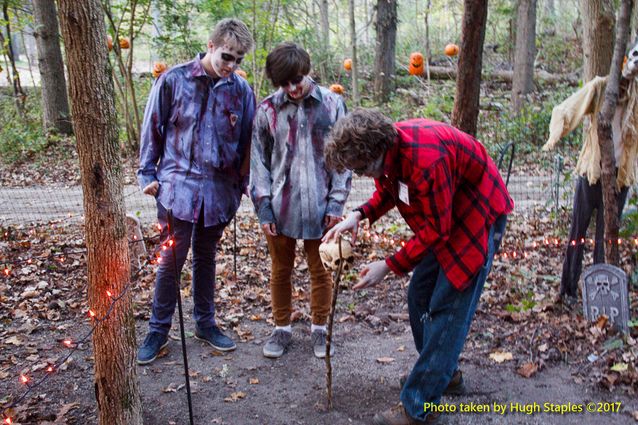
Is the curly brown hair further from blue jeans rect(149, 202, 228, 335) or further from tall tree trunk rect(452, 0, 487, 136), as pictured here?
tall tree trunk rect(452, 0, 487, 136)

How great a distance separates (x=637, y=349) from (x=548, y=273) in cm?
158

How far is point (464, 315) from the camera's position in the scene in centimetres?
292

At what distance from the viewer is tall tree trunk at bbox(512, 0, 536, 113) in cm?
1216

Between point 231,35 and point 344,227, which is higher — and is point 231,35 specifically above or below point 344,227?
above

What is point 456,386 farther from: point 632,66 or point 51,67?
point 51,67

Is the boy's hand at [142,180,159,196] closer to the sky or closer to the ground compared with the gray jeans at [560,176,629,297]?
closer to the sky

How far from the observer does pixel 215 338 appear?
4.17 meters

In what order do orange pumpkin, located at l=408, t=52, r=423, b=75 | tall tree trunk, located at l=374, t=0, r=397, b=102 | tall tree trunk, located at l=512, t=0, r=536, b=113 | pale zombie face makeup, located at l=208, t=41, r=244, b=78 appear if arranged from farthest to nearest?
tall tree trunk, located at l=374, t=0, r=397, b=102
orange pumpkin, located at l=408, t=52, r=423, b=75
tall tree trunk, located at l=512, t=0, r=536, b=113
pale zombie face makeup, located at l=208, t=41, r=244, b=78

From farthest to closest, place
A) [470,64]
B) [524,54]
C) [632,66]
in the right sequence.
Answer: [524,54] → [470,64] → [632,66]

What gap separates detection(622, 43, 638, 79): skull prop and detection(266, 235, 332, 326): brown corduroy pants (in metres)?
2.43

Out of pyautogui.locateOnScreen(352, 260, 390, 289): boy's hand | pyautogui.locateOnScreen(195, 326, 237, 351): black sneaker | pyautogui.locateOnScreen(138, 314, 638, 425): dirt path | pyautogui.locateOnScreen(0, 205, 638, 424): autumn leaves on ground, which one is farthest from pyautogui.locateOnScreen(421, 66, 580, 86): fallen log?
pyautogui.locateOnScreen(352, 260, 390, 289): boy's hand

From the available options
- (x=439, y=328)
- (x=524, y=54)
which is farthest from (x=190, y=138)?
(x=524, y=54)

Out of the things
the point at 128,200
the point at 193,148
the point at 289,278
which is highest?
the point at 193,148

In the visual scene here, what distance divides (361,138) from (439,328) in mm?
1076
